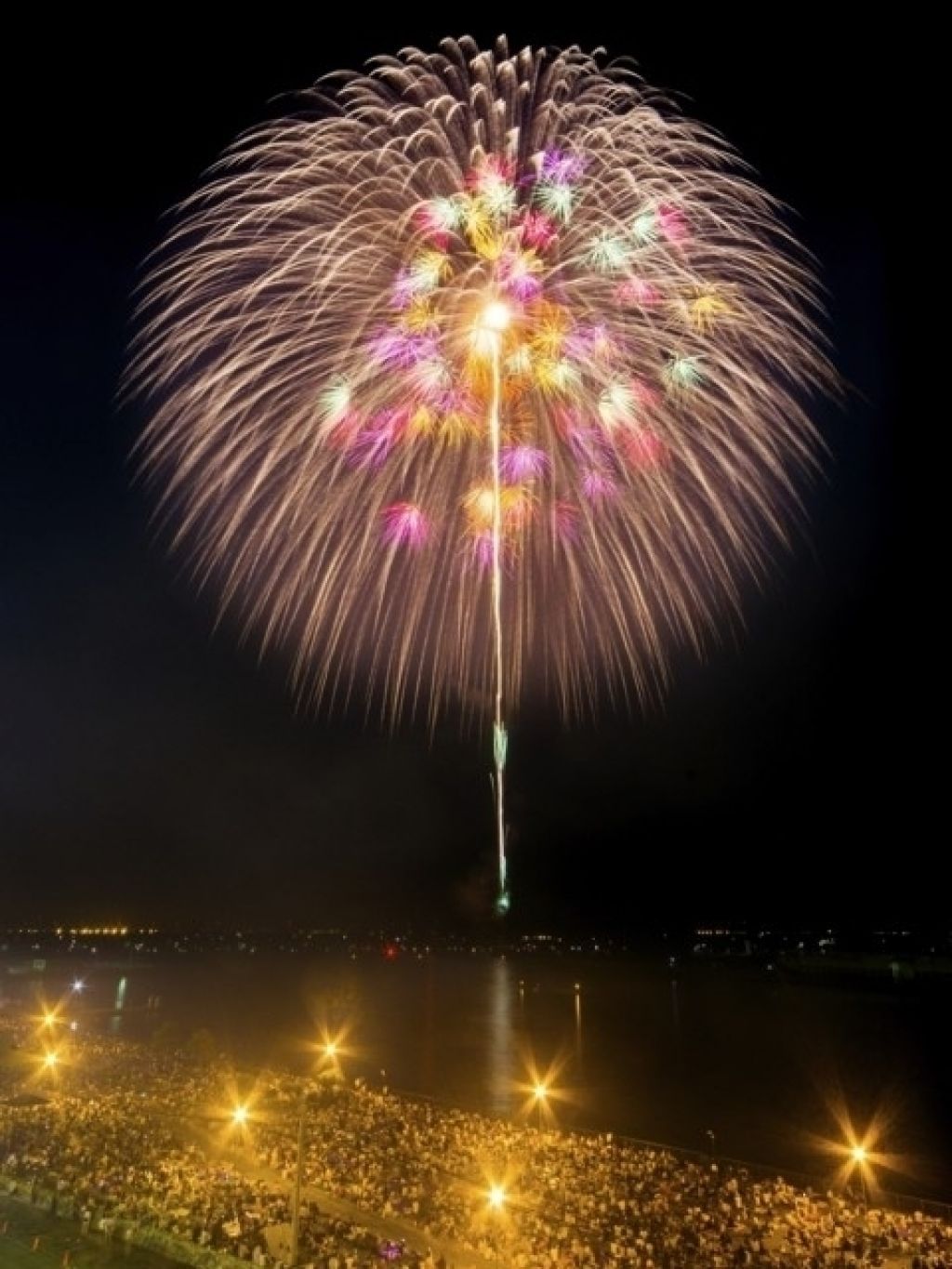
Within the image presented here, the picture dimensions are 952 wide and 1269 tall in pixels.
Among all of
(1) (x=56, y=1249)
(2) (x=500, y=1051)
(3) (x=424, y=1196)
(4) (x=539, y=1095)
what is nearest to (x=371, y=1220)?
(3) (x=424, y=1196)

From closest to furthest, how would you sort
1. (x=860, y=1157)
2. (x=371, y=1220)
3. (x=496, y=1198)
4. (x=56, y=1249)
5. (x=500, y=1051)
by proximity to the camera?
1. (x=56, y=1249)
2. (x=371, y=1220)
3. (x=496, y=1198)
4. (x=860, y=1157)
5. (x=500, y=1051)

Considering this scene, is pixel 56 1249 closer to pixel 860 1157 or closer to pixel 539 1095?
pixel 860 1157

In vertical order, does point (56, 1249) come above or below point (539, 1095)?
above

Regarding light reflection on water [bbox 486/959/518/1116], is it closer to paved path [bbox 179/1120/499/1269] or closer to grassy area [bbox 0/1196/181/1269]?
paved path [bbox 179/1120/499/1269]

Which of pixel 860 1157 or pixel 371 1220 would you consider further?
pixel 860 1157

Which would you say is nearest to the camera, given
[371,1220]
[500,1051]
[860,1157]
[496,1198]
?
[371,1220]

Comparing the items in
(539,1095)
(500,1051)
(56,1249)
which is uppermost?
(500,1051)

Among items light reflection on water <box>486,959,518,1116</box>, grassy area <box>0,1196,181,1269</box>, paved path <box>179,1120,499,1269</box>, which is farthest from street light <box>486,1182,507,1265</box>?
light reflection on water <box>486,959,518,1116</box>

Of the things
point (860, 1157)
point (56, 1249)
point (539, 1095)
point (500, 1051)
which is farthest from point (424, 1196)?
point (500, 1051)
